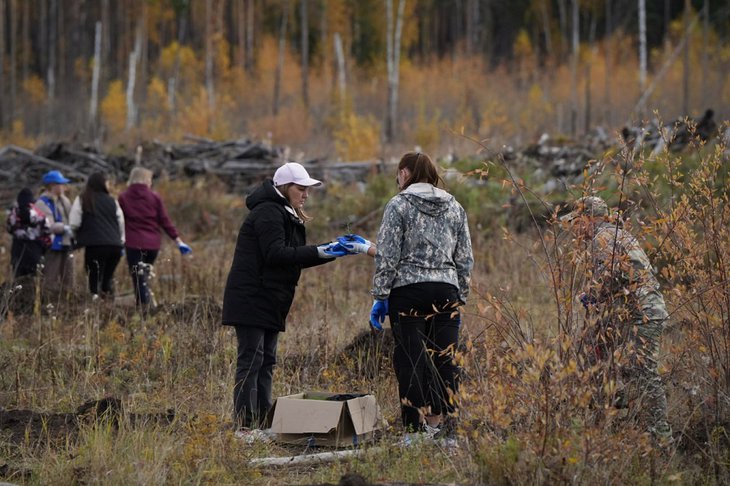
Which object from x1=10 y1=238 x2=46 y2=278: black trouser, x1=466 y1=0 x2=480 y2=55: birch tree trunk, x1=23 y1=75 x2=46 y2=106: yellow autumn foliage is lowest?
x1=10 y1=238 x2=46 y2=278: black trouser

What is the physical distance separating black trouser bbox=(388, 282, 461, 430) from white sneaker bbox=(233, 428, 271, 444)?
0.88 metres

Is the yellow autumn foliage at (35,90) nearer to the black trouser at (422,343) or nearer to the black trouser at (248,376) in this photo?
the black trouser at (248,376)

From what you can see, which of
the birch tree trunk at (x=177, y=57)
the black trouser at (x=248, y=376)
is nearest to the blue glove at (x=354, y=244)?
the black trouser at (x=248, y=376)

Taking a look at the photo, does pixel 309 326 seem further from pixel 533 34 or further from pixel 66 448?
pixel 533 34

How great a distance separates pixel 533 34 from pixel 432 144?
32732 millimetres

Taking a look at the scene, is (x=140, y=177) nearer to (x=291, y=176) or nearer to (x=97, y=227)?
(x=97, y=227)

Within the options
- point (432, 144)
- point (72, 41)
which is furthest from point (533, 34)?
point (432, 144)

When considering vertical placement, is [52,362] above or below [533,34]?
below

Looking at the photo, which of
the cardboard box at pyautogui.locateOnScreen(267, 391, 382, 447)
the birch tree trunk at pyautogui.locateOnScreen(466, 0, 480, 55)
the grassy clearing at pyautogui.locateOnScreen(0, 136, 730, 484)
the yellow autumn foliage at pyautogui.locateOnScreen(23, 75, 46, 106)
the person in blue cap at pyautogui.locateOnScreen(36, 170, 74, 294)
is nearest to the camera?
the grassy clearing at pyautogui.locateOnScreen(0, 136, 730, 484)

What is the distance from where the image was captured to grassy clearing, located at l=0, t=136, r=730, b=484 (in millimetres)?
4801

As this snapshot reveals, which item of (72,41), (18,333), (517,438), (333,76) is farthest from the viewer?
(72,41)

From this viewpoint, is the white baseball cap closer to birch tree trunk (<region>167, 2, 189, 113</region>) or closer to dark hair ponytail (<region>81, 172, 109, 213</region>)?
dark hair ponytail (<region>81, 172, 109, 213</region>)

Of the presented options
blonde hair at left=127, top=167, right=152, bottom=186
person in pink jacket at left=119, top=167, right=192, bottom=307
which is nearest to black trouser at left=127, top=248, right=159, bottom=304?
person in pink jacket at left=119, top=167, right=192, bottom=307

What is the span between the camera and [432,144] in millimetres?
23453
